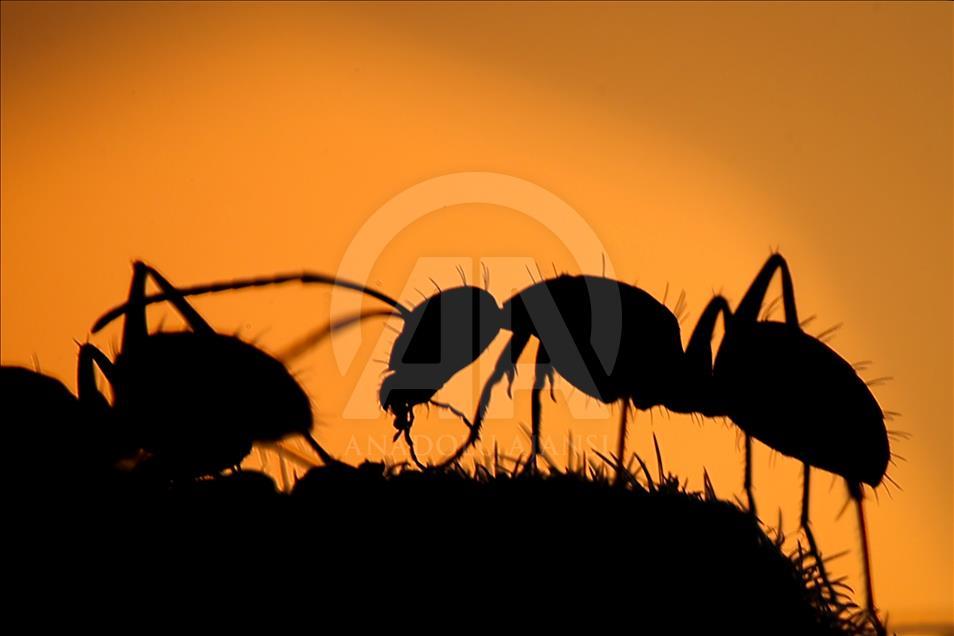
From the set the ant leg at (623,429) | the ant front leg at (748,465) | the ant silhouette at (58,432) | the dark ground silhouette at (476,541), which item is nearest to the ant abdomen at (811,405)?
the ant front leg at (748,465)

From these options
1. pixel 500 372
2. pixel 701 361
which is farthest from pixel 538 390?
pixel 701 361

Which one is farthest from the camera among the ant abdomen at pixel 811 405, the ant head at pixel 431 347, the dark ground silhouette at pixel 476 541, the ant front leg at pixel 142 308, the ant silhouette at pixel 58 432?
the ant head at pixel 431 347

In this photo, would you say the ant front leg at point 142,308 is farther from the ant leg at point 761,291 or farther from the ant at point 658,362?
the ant leg at point 761,291

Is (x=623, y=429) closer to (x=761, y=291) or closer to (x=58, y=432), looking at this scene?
(x=761, y=291)

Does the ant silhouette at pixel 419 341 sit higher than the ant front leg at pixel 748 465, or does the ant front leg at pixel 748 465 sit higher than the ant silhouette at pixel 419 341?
the ant silhouette at pixel 419 341

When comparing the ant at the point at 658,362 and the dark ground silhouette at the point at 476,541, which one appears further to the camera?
the ant at the point at 658,362

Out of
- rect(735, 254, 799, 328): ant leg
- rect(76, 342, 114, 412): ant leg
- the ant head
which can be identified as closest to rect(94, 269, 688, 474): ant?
the ant head

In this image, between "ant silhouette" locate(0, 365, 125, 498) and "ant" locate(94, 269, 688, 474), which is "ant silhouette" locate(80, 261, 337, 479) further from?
"ant" locate(94, 269, 688, 474)
